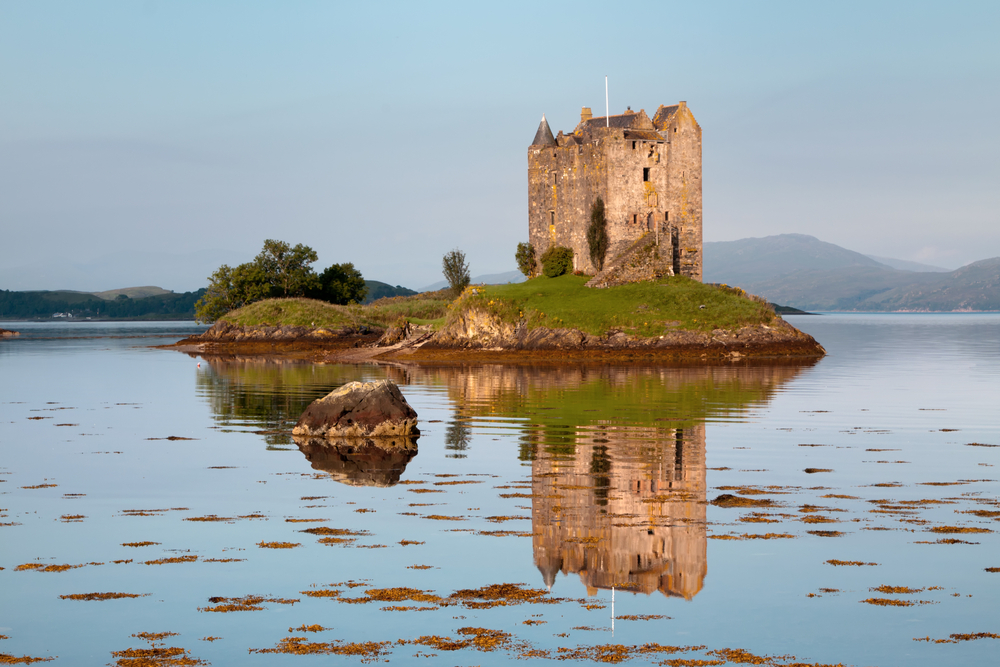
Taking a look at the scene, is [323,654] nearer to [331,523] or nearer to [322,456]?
[331,523]

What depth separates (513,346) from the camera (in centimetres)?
7462

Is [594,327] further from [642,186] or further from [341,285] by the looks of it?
[341,285]

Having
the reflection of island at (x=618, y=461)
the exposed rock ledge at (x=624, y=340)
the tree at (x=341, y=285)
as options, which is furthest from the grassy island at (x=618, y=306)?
the tree at (x=341, y=285)

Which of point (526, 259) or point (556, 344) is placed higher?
point (526, 259)

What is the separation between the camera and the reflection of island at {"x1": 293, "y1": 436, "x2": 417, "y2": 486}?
2205 cm

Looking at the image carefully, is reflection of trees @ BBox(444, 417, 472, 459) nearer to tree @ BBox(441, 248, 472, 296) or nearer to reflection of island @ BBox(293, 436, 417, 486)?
reflection of island @ BBox(293, 436, 417, 486)

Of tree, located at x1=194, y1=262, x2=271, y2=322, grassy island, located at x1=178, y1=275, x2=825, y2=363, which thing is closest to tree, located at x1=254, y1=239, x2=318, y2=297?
tree, located at x1=194, y1=262, x2=271, y2=322

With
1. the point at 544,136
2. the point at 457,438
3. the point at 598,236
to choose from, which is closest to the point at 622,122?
the point at 544,136

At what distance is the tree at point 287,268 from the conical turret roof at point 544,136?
124 feet

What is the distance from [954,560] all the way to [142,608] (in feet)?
36.1

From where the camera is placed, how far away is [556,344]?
239 ft

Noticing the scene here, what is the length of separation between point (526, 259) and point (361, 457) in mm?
68452

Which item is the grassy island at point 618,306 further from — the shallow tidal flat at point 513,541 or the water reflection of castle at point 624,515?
the water reflection of castle at point 624,515

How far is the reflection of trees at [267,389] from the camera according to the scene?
3391 cm
